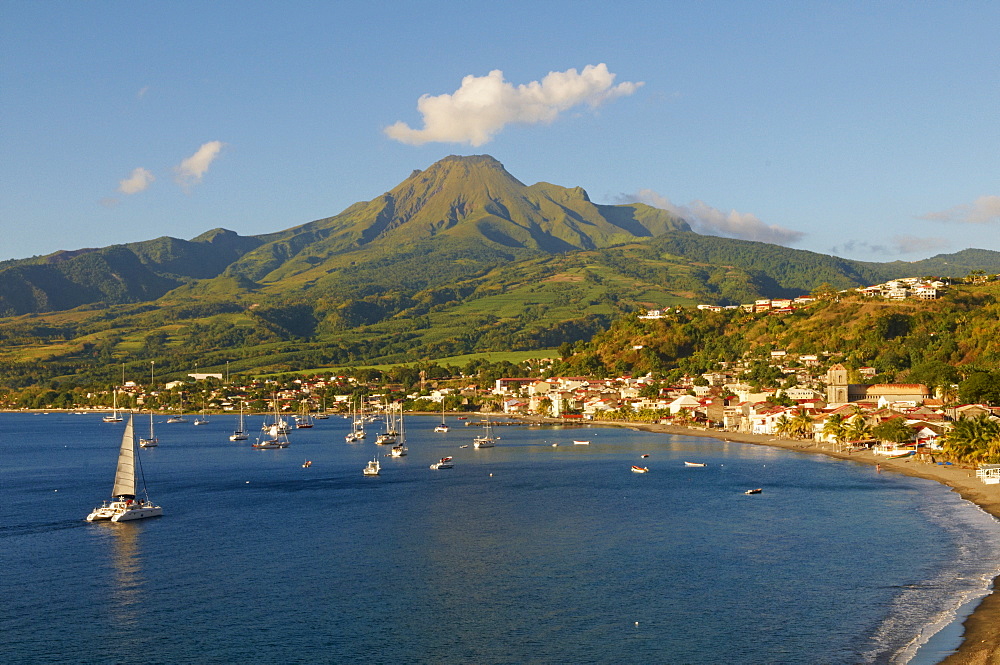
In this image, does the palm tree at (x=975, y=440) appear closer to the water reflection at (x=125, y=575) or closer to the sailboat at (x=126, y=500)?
the sailboat at (x=126, y=500)

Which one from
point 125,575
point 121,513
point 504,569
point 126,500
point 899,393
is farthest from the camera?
point 899,393

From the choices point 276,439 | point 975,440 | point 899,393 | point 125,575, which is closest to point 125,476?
point 125,575

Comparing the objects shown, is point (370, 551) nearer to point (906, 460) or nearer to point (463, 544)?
point (463, 544)

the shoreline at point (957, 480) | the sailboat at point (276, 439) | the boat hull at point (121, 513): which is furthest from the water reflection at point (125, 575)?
the sailboat at point (276, 439)

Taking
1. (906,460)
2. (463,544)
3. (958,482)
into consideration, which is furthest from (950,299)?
(463,544)

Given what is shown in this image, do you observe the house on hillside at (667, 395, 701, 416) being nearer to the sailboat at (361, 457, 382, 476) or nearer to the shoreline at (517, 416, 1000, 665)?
the shoreline at (517, 416, 1000, 665)

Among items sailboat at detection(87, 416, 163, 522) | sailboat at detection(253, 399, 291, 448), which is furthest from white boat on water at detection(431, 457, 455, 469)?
sailboat at detection(253, 399, 291, 448)

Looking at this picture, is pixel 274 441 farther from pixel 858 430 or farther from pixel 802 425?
pixel 858 430
